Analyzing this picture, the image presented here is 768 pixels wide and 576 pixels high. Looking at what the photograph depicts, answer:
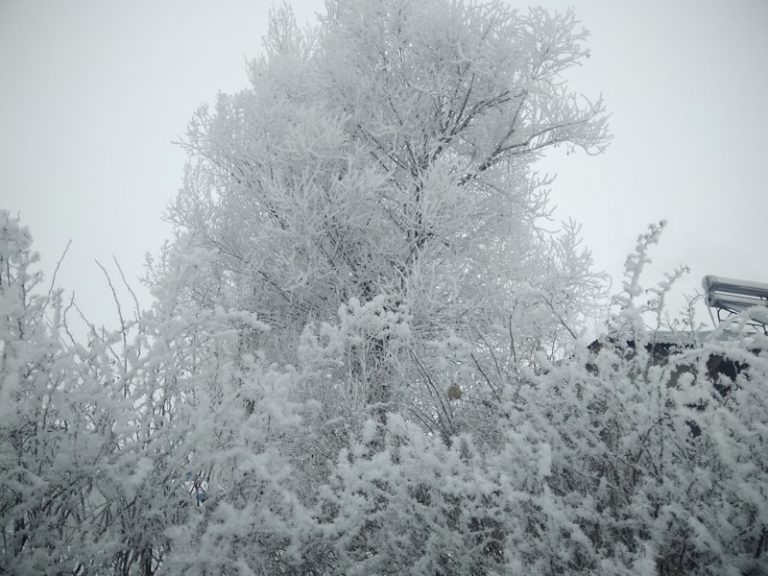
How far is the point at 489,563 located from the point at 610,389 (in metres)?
0.75

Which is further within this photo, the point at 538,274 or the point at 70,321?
the point at 538,274

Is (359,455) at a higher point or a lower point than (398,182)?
lower

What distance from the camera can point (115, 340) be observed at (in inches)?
72.0

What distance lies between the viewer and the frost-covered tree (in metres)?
4.69

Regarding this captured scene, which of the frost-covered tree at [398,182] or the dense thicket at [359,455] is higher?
the frost-covered tree at [398,182]

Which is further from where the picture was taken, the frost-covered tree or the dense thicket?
the frost-covered tree

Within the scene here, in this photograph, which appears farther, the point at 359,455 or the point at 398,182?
the point at 398,182

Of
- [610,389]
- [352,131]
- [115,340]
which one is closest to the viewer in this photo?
[610,389]

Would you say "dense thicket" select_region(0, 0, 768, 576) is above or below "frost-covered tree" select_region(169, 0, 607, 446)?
below

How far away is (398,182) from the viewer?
19.1 ft

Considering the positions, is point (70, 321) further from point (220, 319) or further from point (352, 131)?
point (352, 131)

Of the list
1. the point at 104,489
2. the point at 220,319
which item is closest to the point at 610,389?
the point at 220,319

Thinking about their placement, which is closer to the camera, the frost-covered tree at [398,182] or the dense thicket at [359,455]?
the dense thicket at [359,455]

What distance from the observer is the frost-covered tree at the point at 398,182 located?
469 centimetres
